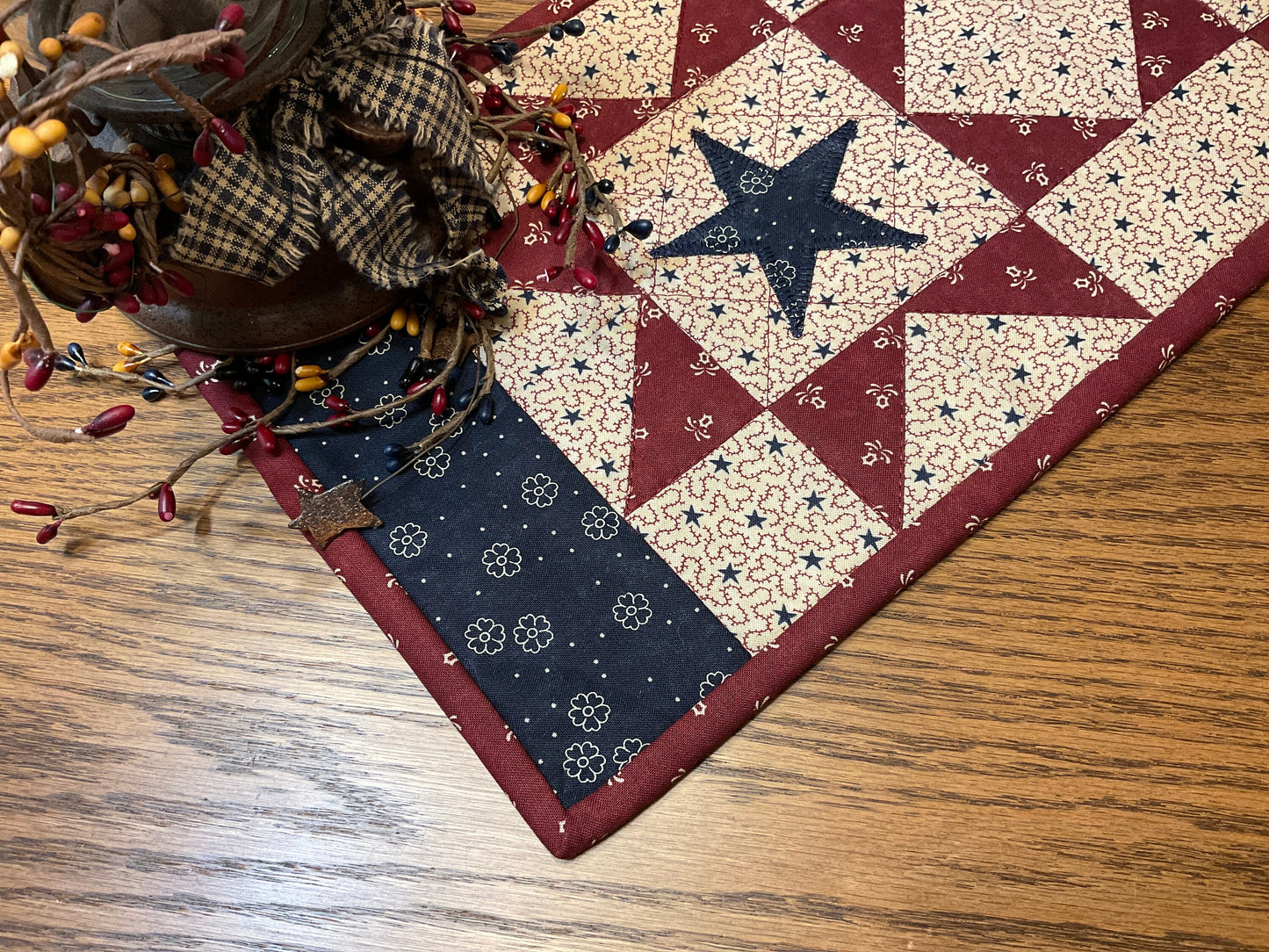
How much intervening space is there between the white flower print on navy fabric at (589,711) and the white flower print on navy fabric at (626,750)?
0.08 ft

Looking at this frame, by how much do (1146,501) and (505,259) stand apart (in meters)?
0.66

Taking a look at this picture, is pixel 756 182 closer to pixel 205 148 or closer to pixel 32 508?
pixel 205 148

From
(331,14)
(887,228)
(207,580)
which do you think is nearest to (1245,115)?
(887,228)

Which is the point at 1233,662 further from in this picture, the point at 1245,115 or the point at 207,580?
the point at 207,580

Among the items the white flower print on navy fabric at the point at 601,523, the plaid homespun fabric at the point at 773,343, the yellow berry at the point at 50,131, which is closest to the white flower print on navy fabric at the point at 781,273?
the plaid homespun fabric at the point at 773,343

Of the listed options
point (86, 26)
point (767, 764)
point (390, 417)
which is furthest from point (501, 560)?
point (86, 26)

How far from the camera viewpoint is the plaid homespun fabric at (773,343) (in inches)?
35.9

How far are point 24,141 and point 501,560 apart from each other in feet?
1.61

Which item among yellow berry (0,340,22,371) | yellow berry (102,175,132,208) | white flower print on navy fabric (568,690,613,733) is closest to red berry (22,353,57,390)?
yellow berry (0,340,22,371)

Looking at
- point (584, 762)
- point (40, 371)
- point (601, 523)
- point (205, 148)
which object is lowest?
point (584, 762)

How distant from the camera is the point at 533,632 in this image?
924mm

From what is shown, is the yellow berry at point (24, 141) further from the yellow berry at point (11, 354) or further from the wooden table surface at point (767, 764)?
the wooden table surface at point (767, 764)

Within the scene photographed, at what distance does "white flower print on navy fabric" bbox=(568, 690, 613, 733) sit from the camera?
0.89 meters

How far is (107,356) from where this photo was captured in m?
1.08
